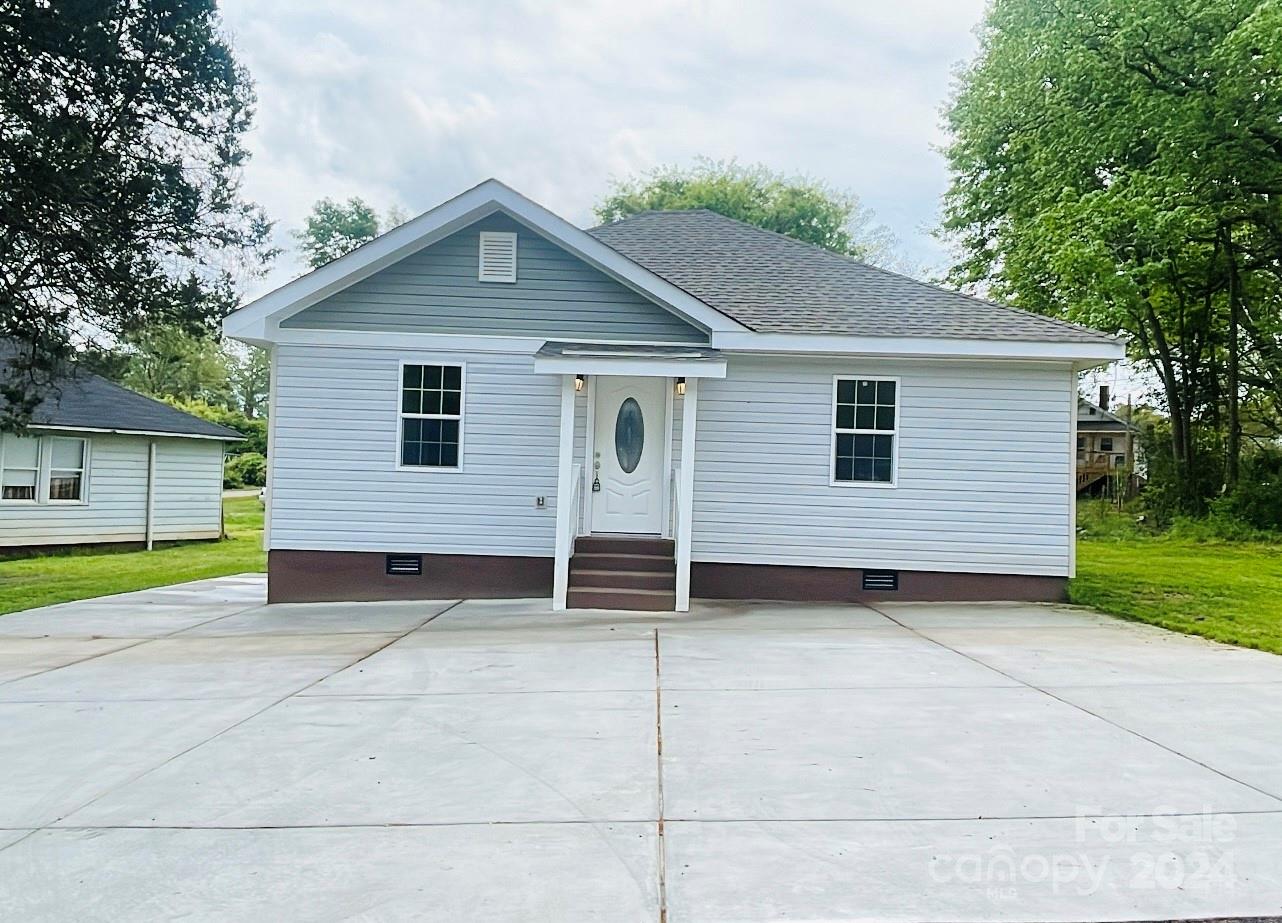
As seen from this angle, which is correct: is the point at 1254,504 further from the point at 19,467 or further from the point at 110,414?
the point at 19,467

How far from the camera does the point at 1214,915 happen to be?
9.77 ft

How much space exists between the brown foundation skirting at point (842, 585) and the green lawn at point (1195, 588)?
0.72 m

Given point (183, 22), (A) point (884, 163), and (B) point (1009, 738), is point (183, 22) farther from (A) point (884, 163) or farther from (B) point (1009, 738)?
(A) point (884, 163)

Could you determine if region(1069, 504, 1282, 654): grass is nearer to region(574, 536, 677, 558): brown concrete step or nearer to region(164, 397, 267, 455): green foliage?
region(574, 536, 677, 558): brown concrete step

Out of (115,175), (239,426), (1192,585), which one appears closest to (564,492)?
(1192,585)

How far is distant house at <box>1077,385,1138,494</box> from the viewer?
1427 inches

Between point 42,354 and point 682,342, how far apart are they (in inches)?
414

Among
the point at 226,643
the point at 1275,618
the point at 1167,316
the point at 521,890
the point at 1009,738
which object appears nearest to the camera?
the point at 521,890

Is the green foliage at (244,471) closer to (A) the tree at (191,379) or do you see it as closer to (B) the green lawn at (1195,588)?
(A) the tree at (191,379)

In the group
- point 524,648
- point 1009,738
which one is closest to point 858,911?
point 1009,738

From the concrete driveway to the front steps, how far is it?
2085 millimetres

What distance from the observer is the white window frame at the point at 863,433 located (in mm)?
11062

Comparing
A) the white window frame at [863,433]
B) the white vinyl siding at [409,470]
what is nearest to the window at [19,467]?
the white vinyl siding at [409,470]

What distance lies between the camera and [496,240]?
11.0m
